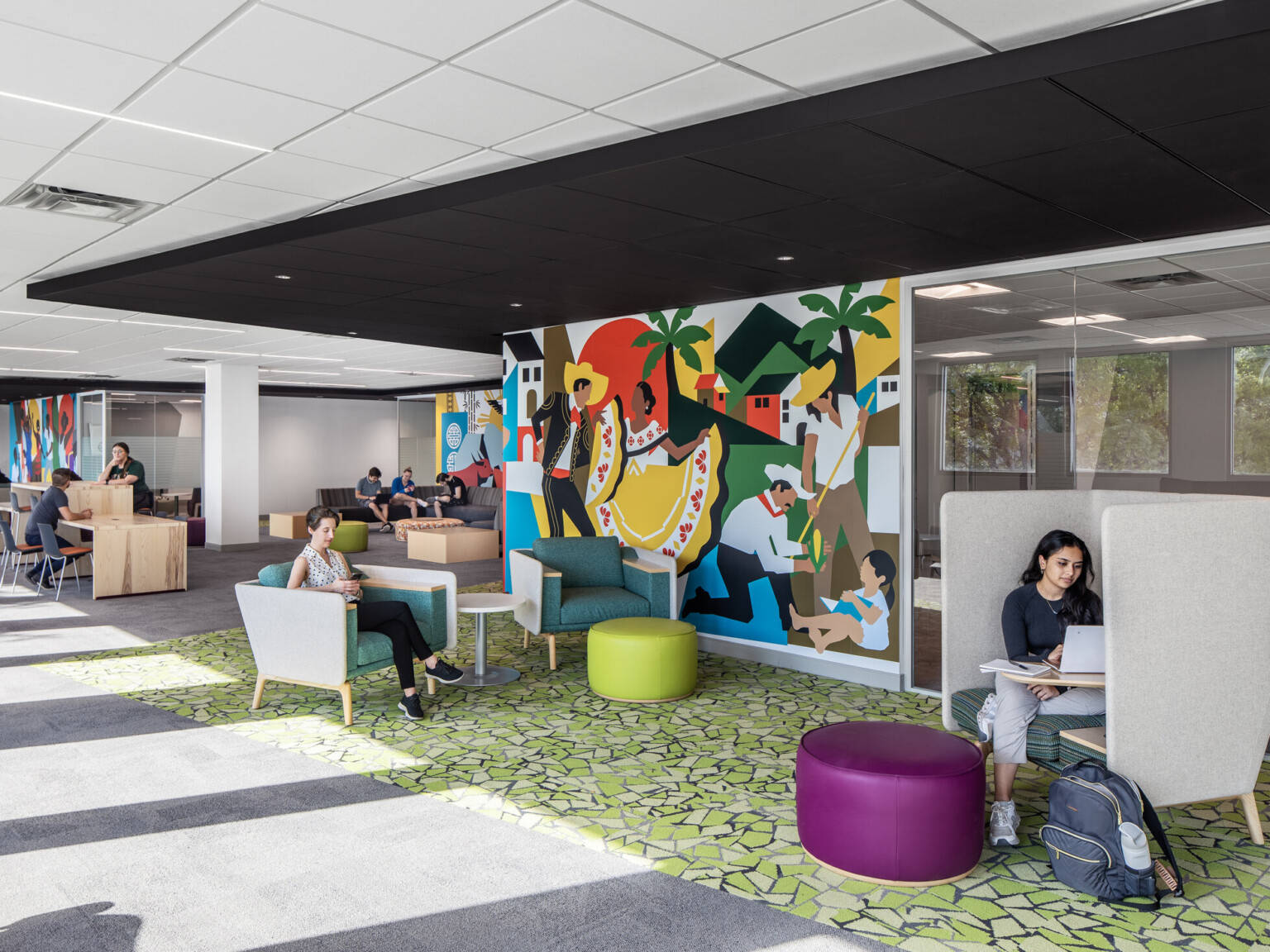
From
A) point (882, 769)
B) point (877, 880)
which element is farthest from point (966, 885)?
point (882, 769)

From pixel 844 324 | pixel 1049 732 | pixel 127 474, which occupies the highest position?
pixel 844 324

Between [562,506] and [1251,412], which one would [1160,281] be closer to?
[1251,412]

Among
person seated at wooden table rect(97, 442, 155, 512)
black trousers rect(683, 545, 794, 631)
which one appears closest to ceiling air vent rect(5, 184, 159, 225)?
black trousers rect(683, 545, 794, 631)

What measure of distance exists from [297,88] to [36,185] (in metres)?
2.39

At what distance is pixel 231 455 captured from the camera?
1370 centimetres

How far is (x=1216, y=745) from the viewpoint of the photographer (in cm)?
360

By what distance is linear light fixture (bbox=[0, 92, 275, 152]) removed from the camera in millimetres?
3555

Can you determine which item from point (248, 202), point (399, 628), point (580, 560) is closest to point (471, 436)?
point (580, 560)

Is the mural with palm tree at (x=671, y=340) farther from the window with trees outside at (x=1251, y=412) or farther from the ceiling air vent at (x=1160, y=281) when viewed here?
the window with trees outside at (x=1251, y=412)

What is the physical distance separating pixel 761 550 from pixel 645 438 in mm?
1542

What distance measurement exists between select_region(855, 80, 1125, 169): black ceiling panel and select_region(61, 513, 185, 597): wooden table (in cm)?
956

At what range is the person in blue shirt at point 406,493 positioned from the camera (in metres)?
17.3

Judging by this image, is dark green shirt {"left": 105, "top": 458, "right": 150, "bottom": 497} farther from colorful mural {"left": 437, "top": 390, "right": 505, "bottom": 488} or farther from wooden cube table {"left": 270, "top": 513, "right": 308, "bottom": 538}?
colorful mural {"left": 437, "top": 390, "right": 505, "bottom": 488}

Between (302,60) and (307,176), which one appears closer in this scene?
(302,60)
